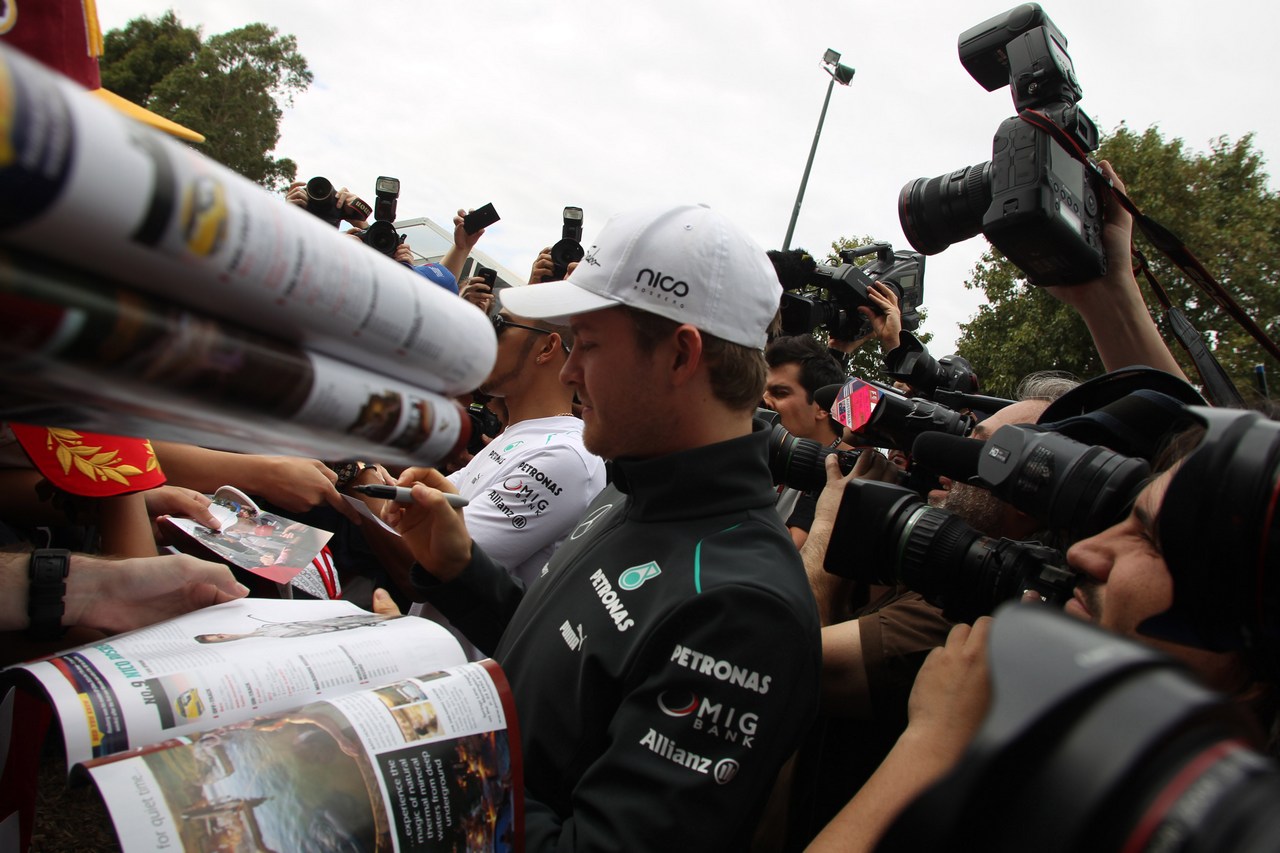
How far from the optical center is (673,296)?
181 cm

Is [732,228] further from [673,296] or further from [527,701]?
[527,701]

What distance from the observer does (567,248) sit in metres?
4.19

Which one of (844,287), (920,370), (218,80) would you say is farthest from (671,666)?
(218,80)

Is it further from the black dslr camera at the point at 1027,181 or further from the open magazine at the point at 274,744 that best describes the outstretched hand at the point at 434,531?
the black dslr camera at the point at 1027,181

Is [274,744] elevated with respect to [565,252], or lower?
lower

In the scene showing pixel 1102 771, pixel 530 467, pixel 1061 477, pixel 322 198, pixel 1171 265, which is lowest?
pixel 530 467

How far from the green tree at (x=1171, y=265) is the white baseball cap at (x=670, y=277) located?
14.5 meters

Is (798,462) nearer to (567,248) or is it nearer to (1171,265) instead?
(567,248)

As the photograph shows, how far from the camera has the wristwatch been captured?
4.68 ft

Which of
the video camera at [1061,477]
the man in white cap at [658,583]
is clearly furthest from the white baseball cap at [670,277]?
the video camera at [1061,477]

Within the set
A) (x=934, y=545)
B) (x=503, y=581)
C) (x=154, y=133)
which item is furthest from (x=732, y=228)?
(x=154, y=133)

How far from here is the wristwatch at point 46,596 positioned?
1427 mm

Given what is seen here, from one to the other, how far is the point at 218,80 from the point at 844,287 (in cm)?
2494

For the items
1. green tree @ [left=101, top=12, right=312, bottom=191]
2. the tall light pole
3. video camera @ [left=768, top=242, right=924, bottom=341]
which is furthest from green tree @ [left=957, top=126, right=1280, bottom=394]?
green tree @ [left=101, top=12, right=312, bottom=191]
